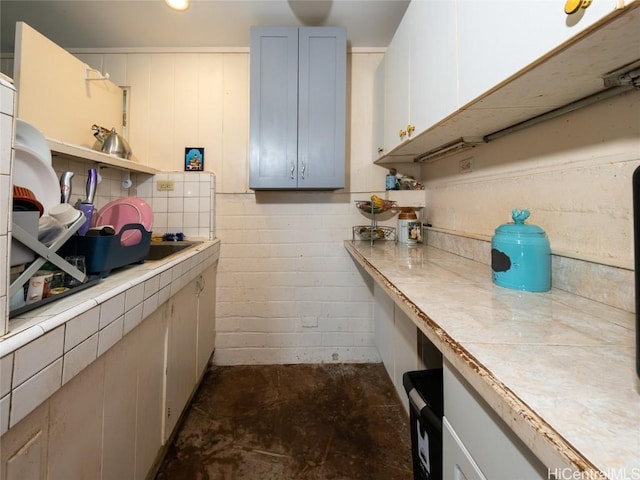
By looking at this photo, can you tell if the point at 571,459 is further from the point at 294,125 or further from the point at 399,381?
the point at 294,125

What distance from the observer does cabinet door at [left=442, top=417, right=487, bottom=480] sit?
0.54m

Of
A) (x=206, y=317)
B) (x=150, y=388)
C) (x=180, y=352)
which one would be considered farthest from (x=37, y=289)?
(x=206, y=317)

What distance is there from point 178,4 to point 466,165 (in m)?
1.90

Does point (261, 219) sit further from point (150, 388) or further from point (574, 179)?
point (574, 179)

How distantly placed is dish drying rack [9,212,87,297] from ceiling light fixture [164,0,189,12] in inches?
59.0

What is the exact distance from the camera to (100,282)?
0.89 m

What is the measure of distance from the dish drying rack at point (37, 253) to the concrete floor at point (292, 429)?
1.12m

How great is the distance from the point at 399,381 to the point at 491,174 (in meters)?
1.23

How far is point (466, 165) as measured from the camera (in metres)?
1.53

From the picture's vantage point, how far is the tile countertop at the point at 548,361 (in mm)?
329

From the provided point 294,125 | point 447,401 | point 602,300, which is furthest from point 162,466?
point 294,125

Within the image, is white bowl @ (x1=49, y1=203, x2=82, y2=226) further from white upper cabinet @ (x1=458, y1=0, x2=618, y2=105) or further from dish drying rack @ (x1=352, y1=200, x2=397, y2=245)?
dish drying rack @ (x1=352, y1=200, x2=397, y2=245)

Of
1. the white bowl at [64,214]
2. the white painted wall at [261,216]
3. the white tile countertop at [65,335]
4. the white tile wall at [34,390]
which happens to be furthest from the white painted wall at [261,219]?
the white tile wall at [34,390]

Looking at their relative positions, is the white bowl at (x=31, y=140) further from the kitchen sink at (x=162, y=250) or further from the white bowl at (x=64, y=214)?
the kitchen sink at (x=162, y=250)
